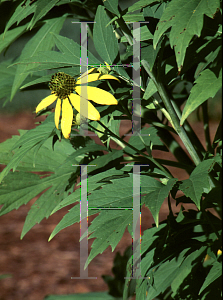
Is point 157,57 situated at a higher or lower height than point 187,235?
higher

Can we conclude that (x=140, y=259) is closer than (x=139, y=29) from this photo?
No

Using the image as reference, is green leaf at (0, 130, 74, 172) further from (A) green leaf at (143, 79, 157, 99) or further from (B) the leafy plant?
(A) green leaf at (143, 79, 157, 99)

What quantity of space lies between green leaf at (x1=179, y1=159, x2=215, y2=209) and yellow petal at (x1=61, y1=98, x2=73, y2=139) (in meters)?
0.19

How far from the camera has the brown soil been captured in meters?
2.01

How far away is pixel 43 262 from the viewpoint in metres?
2.28

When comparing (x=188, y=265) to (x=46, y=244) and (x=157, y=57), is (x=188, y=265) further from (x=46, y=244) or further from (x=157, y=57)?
(x=46, y=244)

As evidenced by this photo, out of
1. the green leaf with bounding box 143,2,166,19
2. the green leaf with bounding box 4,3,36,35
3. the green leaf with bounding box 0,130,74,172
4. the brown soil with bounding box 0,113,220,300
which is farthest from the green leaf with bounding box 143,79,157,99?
the brown soil with bounding box 0,113,220,300

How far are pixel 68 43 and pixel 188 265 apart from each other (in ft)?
1.57

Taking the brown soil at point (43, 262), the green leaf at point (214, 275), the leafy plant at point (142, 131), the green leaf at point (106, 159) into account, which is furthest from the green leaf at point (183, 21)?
the brown soil at point (43, 262)

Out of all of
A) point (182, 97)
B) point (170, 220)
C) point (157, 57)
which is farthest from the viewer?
point (182, 97)

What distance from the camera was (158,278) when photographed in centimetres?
72

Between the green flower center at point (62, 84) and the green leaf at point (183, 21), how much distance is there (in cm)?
18

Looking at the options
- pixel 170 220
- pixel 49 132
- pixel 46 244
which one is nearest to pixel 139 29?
pixel 49 132

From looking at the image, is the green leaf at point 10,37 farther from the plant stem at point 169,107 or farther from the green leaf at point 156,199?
the green leaf at point 156,199
